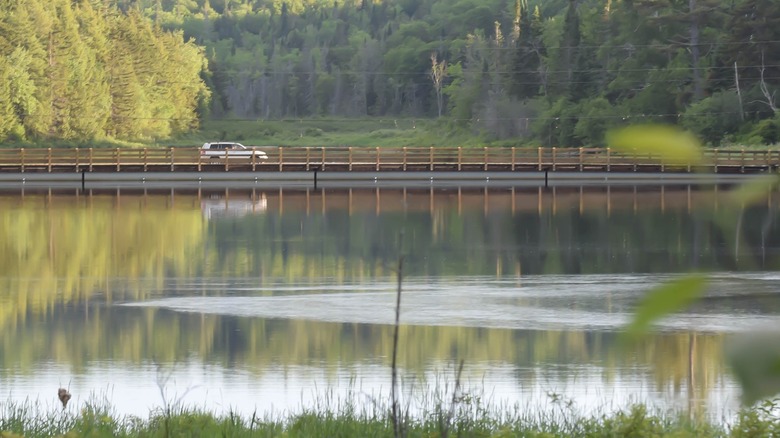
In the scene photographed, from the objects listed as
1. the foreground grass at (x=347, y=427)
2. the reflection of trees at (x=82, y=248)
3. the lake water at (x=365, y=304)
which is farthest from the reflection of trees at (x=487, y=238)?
the foreground grass at (x=347, y=427)

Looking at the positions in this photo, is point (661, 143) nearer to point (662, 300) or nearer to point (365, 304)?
point (662, 300)

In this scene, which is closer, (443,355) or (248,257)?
(443,355)

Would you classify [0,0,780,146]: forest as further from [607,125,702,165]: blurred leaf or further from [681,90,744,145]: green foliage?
[607,125,702,165]: blurred leaf

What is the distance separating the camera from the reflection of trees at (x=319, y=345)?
14758 millimetres

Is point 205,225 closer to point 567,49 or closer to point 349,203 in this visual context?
point 349,203

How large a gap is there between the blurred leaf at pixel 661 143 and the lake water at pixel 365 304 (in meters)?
0.19

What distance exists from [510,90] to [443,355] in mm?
103961

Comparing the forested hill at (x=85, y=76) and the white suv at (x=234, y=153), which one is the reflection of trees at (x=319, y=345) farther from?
the forested hill at (x=85, y=76)

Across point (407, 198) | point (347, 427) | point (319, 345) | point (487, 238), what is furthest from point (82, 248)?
point (347, 427)

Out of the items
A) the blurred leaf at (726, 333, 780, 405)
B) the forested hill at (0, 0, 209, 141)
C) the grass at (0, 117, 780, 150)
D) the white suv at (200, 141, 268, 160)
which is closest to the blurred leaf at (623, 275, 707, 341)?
the blurred leaf at (726, 333, 780, 405)

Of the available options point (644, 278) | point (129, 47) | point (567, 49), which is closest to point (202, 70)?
point (129, 47)

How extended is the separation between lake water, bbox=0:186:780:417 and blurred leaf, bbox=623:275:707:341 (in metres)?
0.07

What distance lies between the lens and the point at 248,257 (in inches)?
1116

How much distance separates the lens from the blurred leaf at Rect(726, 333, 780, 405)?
1293mm
